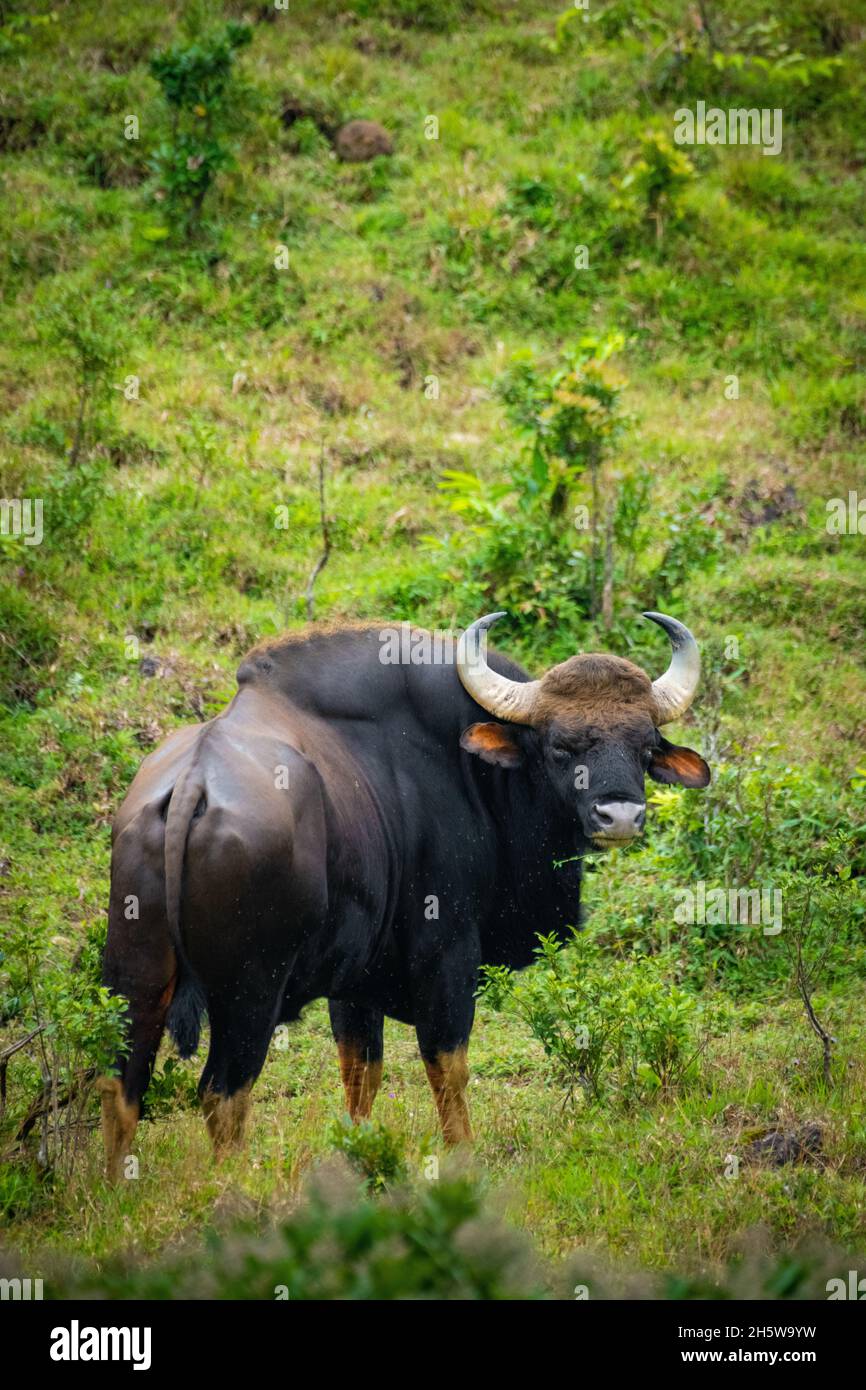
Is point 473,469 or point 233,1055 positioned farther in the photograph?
point 473,469

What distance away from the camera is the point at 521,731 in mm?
6895

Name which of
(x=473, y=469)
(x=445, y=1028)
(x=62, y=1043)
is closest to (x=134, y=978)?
(x=62, y=1043)

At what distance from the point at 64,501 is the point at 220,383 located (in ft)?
9.36

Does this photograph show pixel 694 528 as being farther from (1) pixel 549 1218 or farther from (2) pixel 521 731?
(1) pixel 549 1218

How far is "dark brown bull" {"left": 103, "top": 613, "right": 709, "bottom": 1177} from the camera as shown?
17.4 feet

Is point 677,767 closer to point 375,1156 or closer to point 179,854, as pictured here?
point 179,854

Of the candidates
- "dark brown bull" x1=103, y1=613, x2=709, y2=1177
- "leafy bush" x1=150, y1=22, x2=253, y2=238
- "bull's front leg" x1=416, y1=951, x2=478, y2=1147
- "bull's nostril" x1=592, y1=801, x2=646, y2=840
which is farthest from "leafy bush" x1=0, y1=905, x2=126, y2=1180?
"leafy bush" x1=150, y1=22, x2=253, y2=238

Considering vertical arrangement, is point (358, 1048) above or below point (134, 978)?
below

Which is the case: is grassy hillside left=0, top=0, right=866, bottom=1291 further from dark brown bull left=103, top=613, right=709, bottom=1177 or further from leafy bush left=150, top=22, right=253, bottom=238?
dark brown bull left=103, top=613, right=709, bottom=1177

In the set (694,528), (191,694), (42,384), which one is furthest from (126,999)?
(42,384)

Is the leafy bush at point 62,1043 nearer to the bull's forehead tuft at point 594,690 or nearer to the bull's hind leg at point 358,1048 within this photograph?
the bull's hind leg at point 358,1048

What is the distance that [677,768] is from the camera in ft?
23.0

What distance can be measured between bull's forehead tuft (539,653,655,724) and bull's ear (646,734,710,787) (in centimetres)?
23

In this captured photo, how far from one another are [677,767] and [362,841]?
5.57 feet
